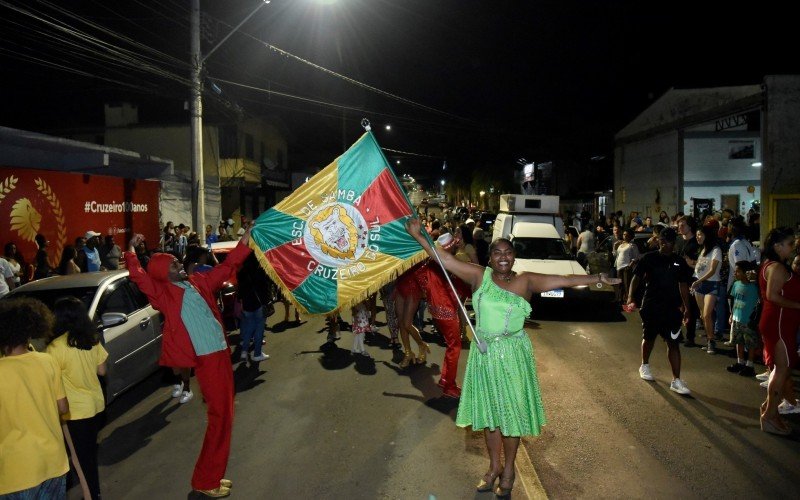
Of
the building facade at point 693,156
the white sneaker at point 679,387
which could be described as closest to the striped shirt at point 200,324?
the white sneaker at point 679,387

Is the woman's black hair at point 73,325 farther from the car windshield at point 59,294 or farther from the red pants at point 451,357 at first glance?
the red pants at point 451,357

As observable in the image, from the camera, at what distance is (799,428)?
5.68m

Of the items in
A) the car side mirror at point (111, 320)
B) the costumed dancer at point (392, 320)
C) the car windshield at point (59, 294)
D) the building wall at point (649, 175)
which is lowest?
the costumed dancer at point (392, 320)

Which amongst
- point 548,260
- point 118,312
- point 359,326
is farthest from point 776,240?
point 118,312

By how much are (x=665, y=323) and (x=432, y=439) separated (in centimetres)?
320

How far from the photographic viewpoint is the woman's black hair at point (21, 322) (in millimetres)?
3100

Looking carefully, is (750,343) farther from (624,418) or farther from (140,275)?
(140,275)

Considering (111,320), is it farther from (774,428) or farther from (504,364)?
(774,428)

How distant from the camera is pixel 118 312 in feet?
21.7

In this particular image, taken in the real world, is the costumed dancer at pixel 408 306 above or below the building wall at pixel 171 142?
below

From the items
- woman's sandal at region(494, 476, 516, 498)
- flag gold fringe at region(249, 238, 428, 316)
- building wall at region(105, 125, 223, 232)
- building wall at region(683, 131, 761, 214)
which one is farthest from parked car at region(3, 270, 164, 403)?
building wall at region(683, 131, 761, 214)

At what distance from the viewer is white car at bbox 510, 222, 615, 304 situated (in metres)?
11.8

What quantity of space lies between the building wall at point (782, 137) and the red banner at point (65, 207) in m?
18.9

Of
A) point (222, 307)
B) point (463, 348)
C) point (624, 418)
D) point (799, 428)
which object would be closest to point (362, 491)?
point (624, 418)
